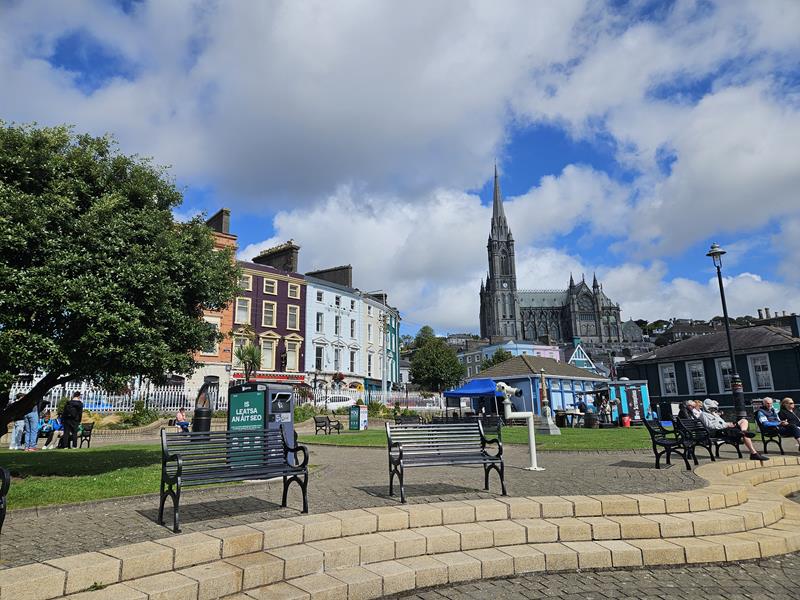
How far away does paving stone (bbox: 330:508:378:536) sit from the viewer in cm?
586

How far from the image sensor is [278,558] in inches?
196

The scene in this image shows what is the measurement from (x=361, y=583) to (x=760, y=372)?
38796 millimetres

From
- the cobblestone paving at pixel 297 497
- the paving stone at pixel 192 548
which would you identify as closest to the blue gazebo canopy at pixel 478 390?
the cobblestone paving at pixel 297 497

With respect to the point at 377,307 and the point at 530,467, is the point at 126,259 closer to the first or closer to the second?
the point at 530,467

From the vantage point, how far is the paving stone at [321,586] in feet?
14.9

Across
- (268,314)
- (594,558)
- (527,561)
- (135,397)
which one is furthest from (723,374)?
(135,397)

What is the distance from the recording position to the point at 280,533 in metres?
5.40

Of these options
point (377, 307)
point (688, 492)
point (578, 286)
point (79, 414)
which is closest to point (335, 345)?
point (377, 307)

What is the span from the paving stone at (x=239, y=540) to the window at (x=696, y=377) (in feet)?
131

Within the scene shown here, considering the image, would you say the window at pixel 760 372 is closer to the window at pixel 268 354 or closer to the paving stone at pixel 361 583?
the window at pixel 268 354

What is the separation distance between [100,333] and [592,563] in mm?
8400

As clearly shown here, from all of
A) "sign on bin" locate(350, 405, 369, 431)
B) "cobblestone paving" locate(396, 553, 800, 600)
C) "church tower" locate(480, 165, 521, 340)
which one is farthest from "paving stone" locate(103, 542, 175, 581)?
"church tower" locate(480, 165, 521, 340)

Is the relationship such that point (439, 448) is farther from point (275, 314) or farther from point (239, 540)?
point (275, 314)

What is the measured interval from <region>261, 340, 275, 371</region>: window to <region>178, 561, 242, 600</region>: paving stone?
3974 cm
